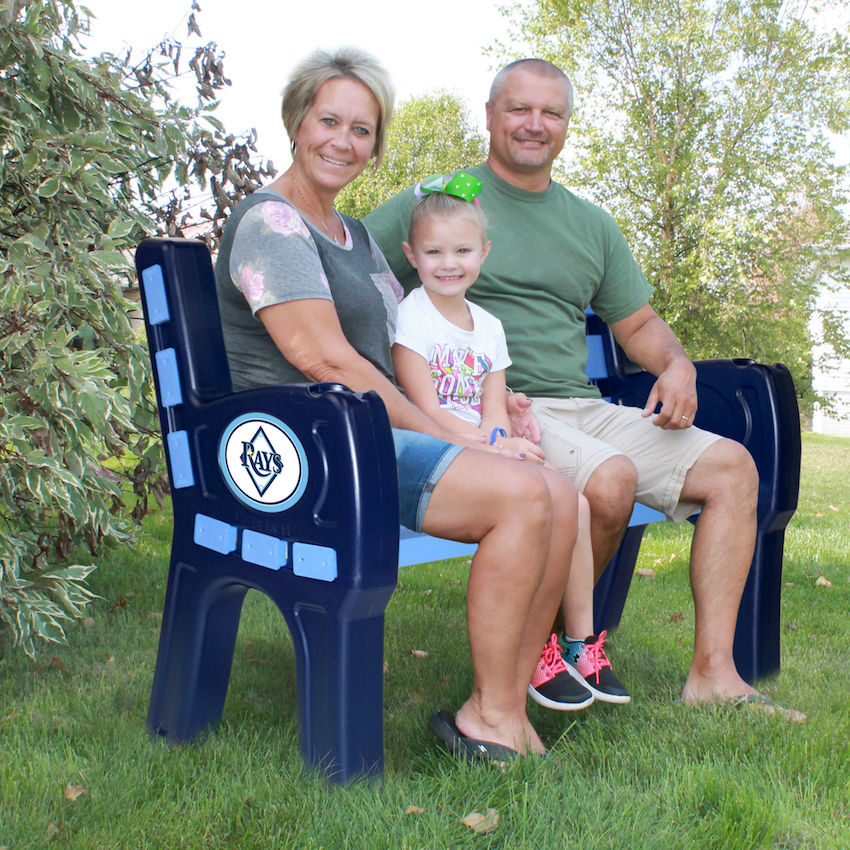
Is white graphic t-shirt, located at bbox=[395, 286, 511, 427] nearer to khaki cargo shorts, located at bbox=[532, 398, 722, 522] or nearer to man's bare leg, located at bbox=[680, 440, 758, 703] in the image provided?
khaki cargo shorts, located at bbox=[532, 398, 722, 522]

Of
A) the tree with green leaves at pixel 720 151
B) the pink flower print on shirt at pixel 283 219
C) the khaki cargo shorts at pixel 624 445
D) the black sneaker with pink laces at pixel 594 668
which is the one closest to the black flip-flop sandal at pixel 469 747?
the black sneaker with pink laces at pixel 594 668

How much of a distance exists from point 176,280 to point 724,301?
16335 millimetres

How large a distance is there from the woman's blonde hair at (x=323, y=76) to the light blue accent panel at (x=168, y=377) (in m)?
0.70

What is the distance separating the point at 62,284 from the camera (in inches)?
94.0

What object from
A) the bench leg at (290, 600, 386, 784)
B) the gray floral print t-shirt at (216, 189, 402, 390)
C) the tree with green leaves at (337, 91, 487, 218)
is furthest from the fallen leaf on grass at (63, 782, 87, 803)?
the tree with green leaves at (337, 91, 487, 218)

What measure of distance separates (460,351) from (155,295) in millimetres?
827

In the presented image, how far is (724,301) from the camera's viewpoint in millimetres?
16938

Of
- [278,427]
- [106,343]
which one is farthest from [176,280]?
[106,343]

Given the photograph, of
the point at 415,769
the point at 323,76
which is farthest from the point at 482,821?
the point at 323,76

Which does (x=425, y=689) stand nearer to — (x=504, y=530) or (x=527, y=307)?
(x=504, y=530)

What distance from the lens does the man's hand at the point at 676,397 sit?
258 centimetres

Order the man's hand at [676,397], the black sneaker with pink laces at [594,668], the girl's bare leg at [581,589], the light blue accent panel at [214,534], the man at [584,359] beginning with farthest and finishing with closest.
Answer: the man's hand at [676,397]
the man at [584,359]
the girl's bare leg at [581,589]
the black sneaker with pink laces at [594,668]
the light blue accent panel at [214,534]

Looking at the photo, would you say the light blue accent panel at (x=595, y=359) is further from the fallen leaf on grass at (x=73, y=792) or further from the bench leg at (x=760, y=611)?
the fallen leaf on grass at (x=73, y=792)

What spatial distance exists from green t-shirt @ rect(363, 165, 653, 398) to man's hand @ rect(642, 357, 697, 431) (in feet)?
0.92
